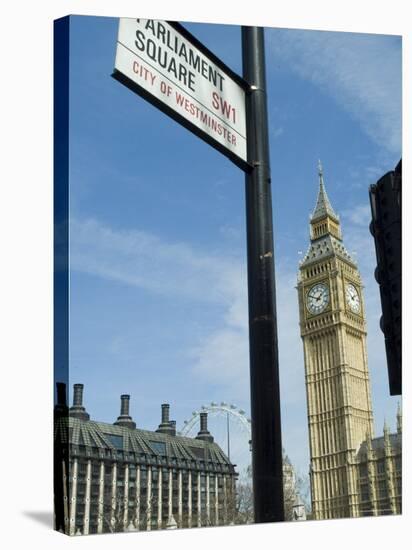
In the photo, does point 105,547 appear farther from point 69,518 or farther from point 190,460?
point 190,460

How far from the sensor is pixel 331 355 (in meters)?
76.6

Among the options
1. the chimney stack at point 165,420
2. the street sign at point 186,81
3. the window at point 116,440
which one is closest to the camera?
the street sign at point 186,81

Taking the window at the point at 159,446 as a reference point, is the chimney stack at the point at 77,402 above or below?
below

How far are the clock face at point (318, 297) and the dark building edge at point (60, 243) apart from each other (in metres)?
66.3

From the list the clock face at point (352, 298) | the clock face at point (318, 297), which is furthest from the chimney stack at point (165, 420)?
the clock face at point (352, 298)

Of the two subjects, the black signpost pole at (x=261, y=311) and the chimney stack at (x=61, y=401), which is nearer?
the black signpost pole at (x=261, y=311)

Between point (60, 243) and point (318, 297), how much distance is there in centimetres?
6819

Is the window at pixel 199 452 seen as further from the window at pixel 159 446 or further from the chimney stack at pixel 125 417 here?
the chimney stack at pixel 125 417

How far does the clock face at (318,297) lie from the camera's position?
75.2m

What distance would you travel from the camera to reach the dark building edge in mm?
9164

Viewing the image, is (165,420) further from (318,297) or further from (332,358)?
(318,297)

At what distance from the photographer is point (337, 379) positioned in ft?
251

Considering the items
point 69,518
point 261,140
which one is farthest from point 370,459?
point 261,140

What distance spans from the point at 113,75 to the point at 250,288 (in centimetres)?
156
